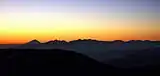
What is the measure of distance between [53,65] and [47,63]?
234mm

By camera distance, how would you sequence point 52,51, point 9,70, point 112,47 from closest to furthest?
point 9,70 < point 112,47 < point 52,51

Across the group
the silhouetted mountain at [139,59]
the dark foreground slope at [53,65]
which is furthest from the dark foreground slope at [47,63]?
the silhouetted mountain at [139,59]

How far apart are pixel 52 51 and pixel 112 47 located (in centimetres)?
202

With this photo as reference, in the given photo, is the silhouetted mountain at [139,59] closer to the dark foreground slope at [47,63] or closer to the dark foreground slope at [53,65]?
the dark foreground slope at [53,65]

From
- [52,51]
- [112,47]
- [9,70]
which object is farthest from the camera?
[52,51]

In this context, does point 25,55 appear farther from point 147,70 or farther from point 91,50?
point 147,70

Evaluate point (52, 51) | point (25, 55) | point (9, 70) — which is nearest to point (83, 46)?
point (52, 51)

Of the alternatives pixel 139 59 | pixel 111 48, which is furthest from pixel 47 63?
pixel 139 59

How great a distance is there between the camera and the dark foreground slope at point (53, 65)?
12.6m

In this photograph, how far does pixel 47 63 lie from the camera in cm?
1359

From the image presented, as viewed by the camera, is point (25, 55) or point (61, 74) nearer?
point (61, 74)

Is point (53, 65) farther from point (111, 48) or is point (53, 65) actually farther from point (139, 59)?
point (139, 59)

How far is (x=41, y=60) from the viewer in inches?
541

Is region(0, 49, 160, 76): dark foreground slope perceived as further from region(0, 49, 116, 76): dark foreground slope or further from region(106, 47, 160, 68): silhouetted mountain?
region(106, 47, 160, 68): silhouetted mountain
